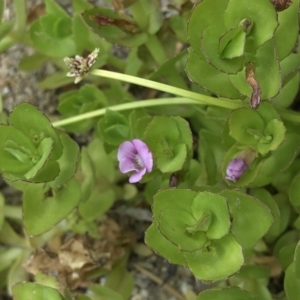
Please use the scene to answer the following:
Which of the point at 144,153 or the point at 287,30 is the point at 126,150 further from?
the point at 287,30

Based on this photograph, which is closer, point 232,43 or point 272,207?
point 232,43

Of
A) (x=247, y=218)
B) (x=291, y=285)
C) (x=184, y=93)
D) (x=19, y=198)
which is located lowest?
(x=19, y=198)

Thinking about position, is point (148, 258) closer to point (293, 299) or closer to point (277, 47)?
point (293, 299)

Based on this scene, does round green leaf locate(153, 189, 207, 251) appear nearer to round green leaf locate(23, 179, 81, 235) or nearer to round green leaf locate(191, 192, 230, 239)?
round green leaf locate(191, 192, 230, 239)

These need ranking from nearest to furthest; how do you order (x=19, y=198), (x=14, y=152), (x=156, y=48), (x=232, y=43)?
(x=232, y=43), (x=14, y=152), (x=156, y=48), (x=19, y=198)

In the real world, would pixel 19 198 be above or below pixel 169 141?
below

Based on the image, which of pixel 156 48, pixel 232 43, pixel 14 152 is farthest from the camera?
pixel 156 48

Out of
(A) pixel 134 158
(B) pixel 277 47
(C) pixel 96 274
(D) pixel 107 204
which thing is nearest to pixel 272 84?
(B) pixel 277 47

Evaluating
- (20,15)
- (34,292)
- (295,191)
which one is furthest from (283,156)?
(20,15)
